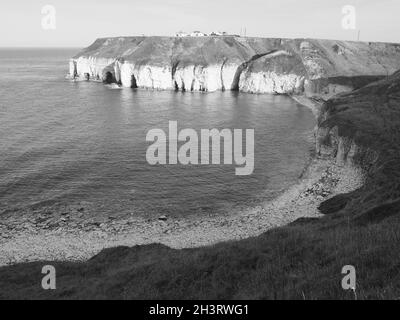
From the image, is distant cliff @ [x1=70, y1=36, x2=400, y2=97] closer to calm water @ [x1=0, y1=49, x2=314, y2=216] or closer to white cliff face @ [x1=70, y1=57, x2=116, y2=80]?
white cliff face @ [x1=70, y1=57, x2=116, y2=80]

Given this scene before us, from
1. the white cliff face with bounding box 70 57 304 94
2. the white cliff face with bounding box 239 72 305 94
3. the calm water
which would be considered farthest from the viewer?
the white cliff face with bounding box 70 57 304 94

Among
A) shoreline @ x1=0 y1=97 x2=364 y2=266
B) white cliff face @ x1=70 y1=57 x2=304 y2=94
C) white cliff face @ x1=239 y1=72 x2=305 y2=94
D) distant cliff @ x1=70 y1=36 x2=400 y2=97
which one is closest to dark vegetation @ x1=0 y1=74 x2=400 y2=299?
shoreline @ x1=0 y1=97 x2=364 y2=266

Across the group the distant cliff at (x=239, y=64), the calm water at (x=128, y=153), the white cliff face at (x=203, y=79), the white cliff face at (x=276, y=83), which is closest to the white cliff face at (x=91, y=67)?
the distant cliff at (x=239, y=64)

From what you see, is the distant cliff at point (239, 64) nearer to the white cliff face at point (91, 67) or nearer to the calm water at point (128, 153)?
the white cliff face at point (91, 67)

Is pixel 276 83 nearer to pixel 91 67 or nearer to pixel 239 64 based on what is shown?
pixel 239 64

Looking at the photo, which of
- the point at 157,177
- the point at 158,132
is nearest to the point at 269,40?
the point at 158,132

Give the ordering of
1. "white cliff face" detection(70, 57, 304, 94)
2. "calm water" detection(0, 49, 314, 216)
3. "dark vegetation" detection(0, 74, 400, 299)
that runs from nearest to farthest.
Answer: "dark vegetation" detection(0, 74, 400, 299), "calm water" detection(0, 49, 314, 216), "white cliff face" detection(70, 57, 304, 94)
